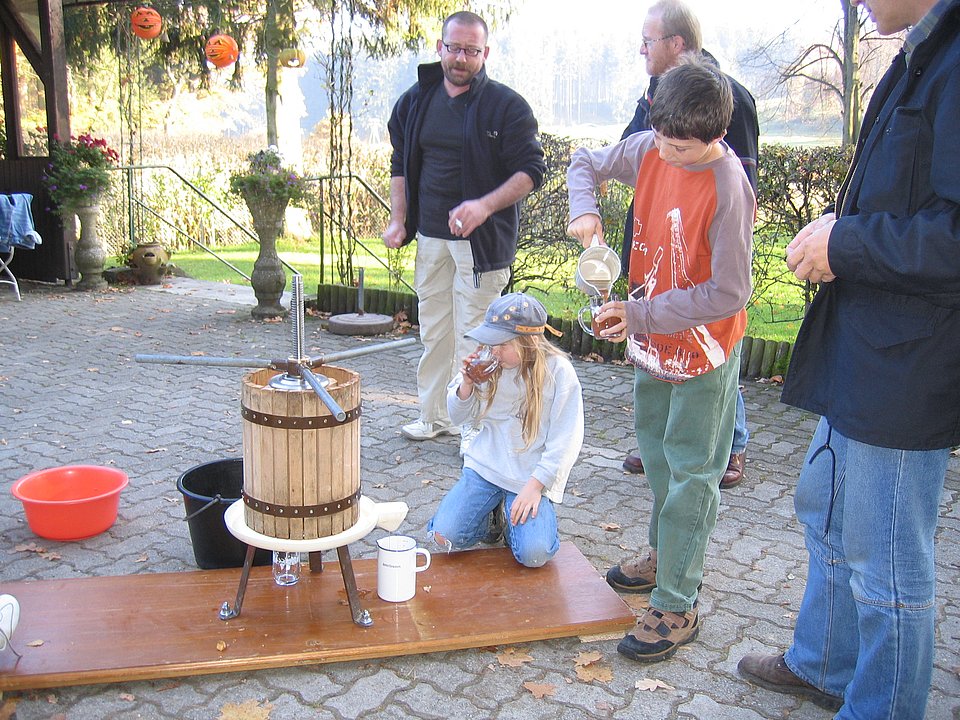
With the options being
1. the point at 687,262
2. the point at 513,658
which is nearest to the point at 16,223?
the point at 513,658

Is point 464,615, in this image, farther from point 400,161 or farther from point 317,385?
point 400,161

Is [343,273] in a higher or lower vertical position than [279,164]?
lower

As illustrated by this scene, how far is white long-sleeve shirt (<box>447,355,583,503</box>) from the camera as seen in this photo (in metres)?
3.22

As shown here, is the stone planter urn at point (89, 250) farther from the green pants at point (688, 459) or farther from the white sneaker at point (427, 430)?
the green pants at point (688, 459)

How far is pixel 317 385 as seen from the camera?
98.9 inches

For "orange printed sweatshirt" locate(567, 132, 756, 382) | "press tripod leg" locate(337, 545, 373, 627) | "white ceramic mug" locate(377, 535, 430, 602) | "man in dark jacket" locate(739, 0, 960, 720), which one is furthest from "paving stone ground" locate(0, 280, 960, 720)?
"orange printed sweatshirt" locate(567, 132, 756, 382)

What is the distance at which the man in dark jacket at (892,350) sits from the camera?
185 centimetres

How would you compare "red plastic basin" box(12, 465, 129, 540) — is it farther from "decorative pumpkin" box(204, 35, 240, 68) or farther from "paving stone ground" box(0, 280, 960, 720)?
"decorative pumpkin" box(204, 35, 240, 68)

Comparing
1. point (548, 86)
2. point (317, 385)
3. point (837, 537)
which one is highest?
point (548, 86)

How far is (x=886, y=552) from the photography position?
6.90ft

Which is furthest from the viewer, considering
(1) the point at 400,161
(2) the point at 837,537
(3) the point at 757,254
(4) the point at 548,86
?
(4) the point at 548,86

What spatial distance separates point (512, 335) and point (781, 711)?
1.49 m

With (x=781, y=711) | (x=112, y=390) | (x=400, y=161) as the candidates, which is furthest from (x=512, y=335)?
(x=112, y=390)

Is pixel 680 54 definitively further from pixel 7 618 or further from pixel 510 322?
pixel 7 618
